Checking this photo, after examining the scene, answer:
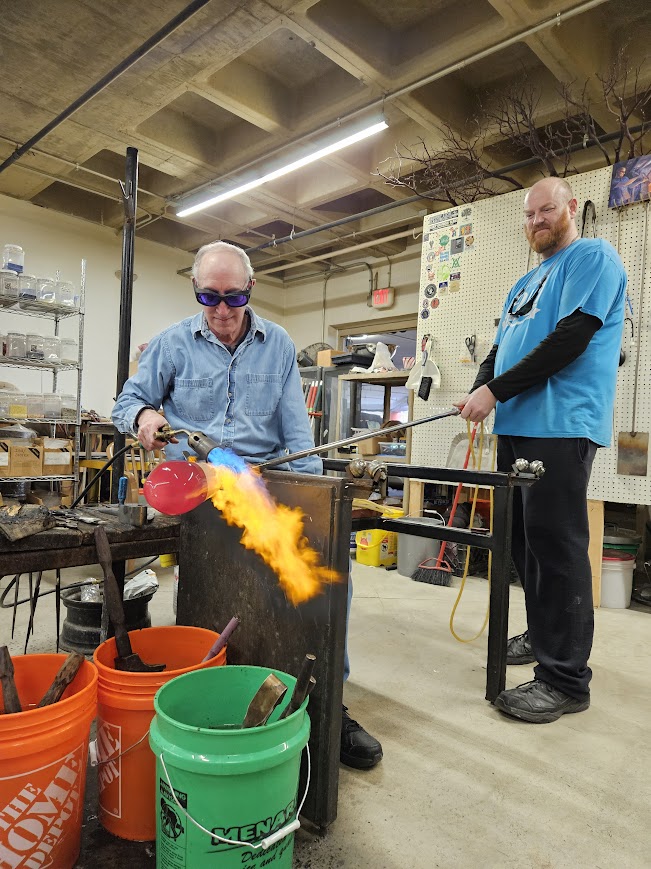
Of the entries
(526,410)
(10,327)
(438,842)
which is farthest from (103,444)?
(438,842)

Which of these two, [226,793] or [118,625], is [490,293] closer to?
[118,625]

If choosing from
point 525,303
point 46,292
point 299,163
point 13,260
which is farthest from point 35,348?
point 525,303

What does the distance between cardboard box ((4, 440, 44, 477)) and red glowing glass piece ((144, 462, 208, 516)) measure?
364 centimetres

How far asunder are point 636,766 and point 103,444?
5786 mm

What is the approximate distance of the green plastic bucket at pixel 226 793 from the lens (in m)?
0.94

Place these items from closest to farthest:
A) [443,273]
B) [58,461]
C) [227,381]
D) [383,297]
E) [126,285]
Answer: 1. [227,381]
2. [126,285]
3. [443,273]
4. [58,461]
5. [383,297]

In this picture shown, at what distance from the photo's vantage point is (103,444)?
618 centimetres

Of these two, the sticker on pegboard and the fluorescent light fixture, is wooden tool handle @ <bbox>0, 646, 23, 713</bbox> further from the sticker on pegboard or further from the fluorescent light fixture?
the fluorescent light fixture

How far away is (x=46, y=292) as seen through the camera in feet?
15.7

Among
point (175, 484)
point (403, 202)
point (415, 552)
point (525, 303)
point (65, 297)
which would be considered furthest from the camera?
point (403, 202)

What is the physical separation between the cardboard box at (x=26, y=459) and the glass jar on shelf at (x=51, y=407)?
12.3 inches

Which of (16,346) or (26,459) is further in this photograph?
(16,346)

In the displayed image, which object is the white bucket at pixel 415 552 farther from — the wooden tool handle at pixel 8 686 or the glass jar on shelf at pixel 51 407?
the glass jar on shelf at pixel 51 407

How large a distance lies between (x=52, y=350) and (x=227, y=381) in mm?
3874
